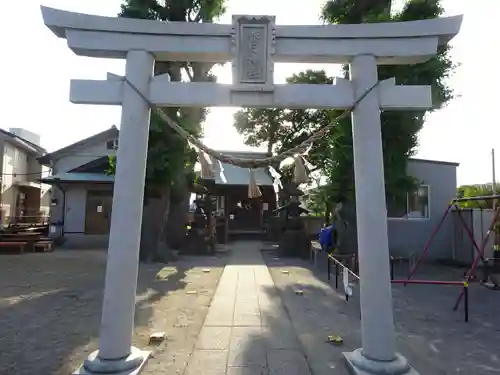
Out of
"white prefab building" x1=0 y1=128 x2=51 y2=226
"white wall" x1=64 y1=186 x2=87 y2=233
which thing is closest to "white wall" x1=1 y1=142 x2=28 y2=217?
"white prefab building" x1=0 y1=128 x2=51 y2=226

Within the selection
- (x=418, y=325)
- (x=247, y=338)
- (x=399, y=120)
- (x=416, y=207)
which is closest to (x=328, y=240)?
(x=416, y=207)

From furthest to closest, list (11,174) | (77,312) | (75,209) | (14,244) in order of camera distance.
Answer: (11,174) < (75,209) < (14,244) < (77,312)

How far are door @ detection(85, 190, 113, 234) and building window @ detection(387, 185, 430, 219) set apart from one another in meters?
16.0

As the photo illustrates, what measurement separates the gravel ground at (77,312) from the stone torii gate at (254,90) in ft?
2.98

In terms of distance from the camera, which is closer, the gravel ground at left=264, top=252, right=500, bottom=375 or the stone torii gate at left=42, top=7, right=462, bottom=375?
the stone torii gate at left=42, top=7, right=462, bottom=375

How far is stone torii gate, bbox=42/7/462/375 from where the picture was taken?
4.34 m

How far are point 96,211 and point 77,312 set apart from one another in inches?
642

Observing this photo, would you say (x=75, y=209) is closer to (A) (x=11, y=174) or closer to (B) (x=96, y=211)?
(B) (x=96, y=211)

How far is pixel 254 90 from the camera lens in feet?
14.8

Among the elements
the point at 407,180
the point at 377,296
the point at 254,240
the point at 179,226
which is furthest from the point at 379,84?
the point at 254,240

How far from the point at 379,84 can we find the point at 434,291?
24.6 ft

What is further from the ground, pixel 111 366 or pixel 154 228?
pixel 154 228

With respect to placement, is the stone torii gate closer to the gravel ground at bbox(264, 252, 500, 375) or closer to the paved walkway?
the paved walkway

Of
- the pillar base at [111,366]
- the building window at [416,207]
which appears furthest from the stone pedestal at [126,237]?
the building window at [416,207]
